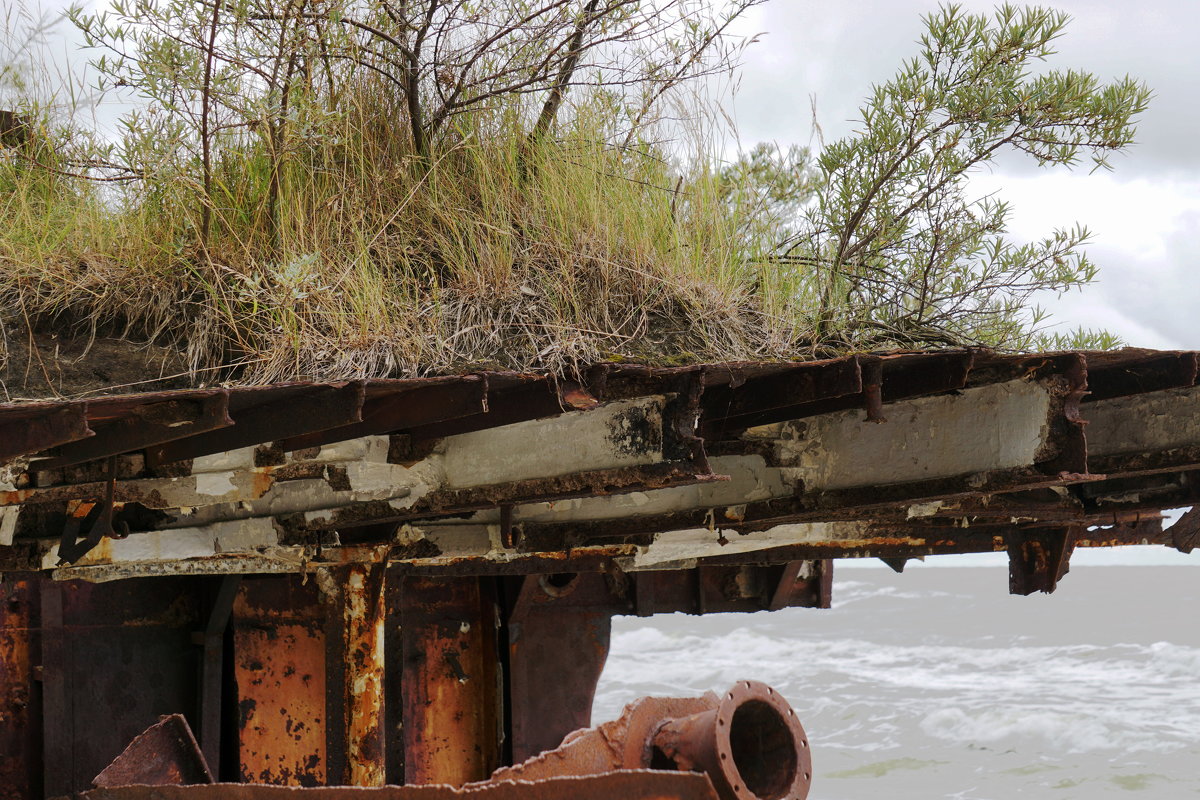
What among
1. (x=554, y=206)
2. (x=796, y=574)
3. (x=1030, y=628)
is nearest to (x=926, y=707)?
(x=1030, y=628)

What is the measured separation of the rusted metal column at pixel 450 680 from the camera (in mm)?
7324

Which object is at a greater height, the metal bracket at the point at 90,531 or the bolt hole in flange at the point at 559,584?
the metal bracket at the point at 90,531

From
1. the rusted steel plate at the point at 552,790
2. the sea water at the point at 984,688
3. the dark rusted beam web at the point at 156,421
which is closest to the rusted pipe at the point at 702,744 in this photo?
the rusted steel plate at the point at 552,790

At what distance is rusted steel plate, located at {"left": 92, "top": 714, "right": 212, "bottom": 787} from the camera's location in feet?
14.2

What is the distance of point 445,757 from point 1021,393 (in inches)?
192

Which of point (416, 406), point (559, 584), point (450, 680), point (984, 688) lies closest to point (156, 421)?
point (416, 406)

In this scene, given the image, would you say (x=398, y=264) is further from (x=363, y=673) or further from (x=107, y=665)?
(x=107, y=665)

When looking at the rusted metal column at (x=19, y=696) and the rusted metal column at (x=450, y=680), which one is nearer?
the rusted metal column at (x=19, y=696)

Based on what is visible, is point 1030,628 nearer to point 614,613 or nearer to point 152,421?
point 614,613

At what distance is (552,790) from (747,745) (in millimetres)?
965

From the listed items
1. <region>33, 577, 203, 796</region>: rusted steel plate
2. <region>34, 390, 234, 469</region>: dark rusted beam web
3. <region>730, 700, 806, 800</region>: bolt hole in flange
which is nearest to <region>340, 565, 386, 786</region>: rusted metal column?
<region>730, 700, 806, 800</region>: bolt hole in flange

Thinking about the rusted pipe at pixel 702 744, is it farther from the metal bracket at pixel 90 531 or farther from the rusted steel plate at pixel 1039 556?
the rusted steel plate at pixel 1039 556

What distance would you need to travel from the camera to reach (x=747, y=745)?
4211mm

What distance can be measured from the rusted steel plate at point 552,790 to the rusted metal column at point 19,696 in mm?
2947
